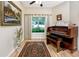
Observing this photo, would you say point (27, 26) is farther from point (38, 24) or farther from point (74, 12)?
point (74, 12)

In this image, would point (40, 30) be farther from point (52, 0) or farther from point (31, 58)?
point (31, 58)

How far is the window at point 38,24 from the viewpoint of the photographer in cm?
1032

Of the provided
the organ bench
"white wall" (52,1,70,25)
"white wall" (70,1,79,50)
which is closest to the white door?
"white wall" (52,1,70,25)

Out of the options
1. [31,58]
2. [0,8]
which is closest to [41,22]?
[31,58]

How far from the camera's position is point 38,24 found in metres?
10.6

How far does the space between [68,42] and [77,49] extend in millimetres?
505

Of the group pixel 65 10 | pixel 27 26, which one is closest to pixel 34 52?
pixel 65 10

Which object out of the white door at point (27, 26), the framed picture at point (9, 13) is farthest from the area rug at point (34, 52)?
the white door at point (27, 26)

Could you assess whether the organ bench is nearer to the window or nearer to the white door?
the white door

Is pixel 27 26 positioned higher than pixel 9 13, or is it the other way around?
pixel 9 13

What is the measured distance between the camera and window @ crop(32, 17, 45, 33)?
406 inches

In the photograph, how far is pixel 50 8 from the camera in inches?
382

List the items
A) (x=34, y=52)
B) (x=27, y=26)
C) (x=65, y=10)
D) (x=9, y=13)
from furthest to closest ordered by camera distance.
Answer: (x=27, y=26)
(x=65, y=10)
(x=34, y=52)
(x=9, y=13)

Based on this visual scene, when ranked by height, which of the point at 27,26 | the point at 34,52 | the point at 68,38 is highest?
the point at 27,26
